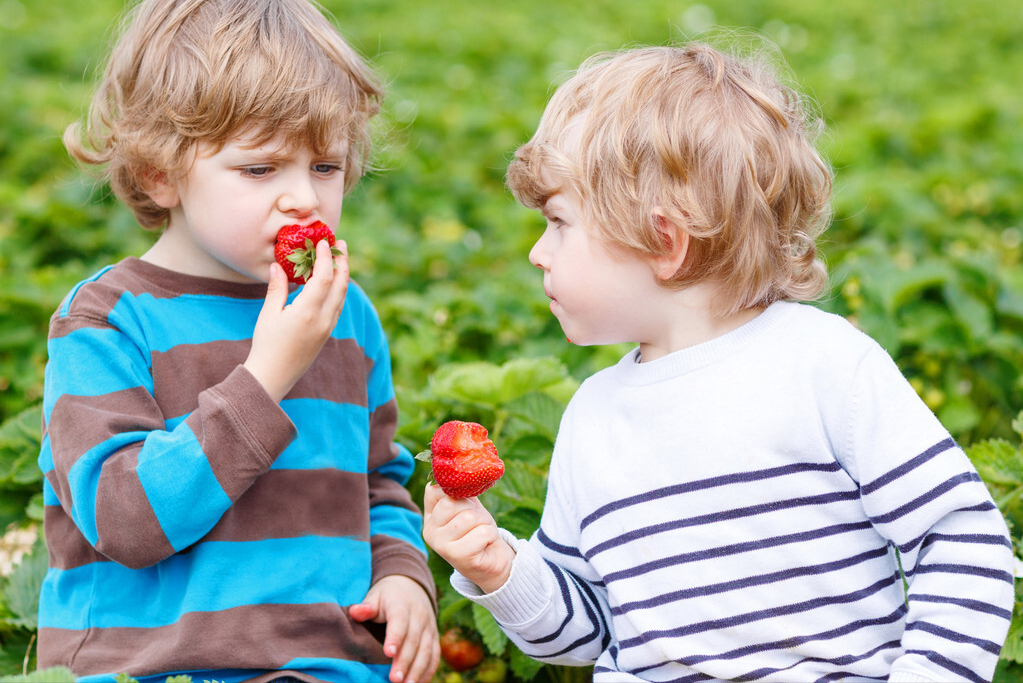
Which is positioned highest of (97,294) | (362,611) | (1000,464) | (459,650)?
(97,294)

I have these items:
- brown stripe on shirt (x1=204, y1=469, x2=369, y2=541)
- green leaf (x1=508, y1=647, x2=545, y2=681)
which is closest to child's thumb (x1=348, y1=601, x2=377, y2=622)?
brown stripe on shirt (x1=204, y1=469, x2=369, y2=541)

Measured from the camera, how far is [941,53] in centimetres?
945

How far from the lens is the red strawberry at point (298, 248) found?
1593mm

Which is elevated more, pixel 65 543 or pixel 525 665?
pixel 65 543

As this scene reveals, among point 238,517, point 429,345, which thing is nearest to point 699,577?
point 238,517

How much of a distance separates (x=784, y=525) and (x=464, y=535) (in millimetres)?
465

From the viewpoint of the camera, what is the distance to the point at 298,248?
1.60 meters

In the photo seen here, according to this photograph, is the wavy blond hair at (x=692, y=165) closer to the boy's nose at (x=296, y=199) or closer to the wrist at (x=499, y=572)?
the boy's nose at (x=296, y=199)

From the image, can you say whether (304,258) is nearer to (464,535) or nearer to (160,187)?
(160,187)

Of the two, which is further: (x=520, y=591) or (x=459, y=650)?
(x=459, y=650)

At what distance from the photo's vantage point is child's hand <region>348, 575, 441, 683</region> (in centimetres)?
177

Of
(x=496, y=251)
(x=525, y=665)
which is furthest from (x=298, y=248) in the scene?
(x=496, y=251)

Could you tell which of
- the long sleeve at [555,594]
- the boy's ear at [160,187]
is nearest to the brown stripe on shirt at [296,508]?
the long sleeve at [555,594]

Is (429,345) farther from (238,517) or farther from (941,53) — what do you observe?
(941,53)
